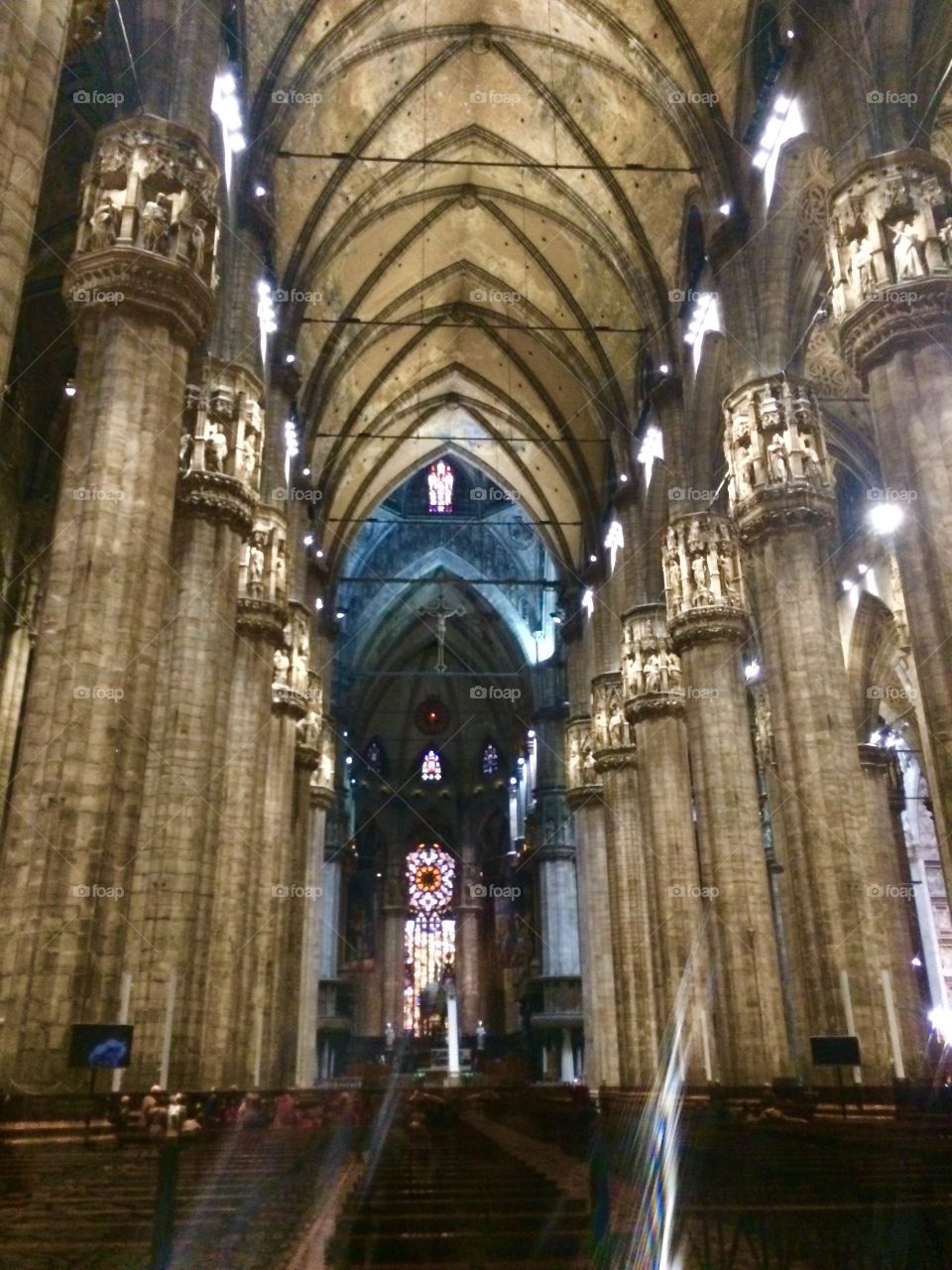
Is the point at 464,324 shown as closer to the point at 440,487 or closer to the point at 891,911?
the point at 440,487

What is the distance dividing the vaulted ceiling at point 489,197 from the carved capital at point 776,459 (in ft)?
15.8

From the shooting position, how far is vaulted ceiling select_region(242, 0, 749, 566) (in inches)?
803

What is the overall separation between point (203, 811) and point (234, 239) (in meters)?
10.2

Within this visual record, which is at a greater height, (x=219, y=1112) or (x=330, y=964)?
(x=330, y=964)

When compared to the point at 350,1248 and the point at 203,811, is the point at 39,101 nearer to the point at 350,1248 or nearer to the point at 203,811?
the point at 350,1248

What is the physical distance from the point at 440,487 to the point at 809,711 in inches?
1249

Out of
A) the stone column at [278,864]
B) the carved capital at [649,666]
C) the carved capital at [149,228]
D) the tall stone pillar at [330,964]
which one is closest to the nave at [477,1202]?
the stone column at [278,864]

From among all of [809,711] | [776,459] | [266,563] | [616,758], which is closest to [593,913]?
[616,758]

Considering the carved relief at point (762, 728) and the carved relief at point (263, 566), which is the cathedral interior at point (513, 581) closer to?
the carved relief at point (263, 566)

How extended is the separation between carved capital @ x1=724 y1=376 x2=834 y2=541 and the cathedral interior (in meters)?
0.08

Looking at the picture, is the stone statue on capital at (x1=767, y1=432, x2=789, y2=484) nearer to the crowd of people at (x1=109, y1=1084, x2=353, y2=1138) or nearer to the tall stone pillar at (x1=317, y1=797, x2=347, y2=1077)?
the crowd of people at (x1=109, y1=1084, x2=353, y2=1138)

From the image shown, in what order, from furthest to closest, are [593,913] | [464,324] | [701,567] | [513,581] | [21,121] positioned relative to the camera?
[513,581]
[464,324]
[593,913]
[701,567]
[21,121]

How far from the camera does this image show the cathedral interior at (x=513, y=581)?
25.4ft

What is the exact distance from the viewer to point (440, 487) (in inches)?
1802
